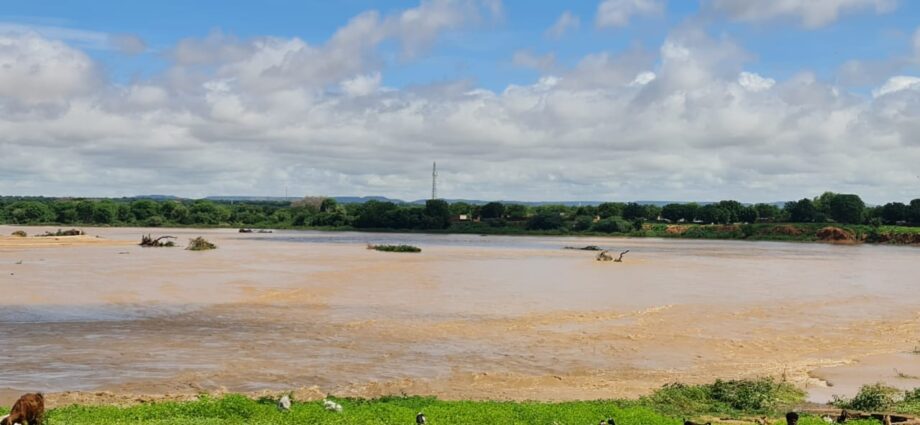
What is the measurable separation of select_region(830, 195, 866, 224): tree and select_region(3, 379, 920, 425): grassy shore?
11053cm

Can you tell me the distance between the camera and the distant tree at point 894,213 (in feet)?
379

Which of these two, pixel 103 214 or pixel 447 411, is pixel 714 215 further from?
pixel 447 411

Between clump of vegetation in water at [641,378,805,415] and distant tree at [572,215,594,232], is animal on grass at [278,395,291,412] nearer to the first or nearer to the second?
clump of vegetation in water at [641,378,805,415]

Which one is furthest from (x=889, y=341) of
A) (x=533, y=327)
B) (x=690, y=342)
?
(x=533, y=327)

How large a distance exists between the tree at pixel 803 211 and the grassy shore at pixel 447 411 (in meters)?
112

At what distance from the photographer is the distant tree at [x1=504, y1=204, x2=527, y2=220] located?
142 metres

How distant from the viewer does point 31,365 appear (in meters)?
20.0

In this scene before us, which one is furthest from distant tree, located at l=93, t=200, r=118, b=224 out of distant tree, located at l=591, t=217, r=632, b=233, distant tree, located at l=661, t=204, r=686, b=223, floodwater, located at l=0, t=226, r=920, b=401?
distant tree, located at l=661, t=204, r=686, b=223

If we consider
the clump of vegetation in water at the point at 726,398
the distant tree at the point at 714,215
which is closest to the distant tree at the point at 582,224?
the distant tree at the point at 714,215

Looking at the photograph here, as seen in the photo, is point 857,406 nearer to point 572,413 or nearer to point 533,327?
point 572,413

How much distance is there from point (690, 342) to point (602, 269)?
31.6 meters

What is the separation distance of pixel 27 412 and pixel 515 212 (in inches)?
5217

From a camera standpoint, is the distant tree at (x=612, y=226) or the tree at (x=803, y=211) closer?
the tree at (x=803, y=211)

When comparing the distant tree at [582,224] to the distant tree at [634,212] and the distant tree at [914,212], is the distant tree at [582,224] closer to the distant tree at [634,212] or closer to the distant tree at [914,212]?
the distant tree at [634,212]
